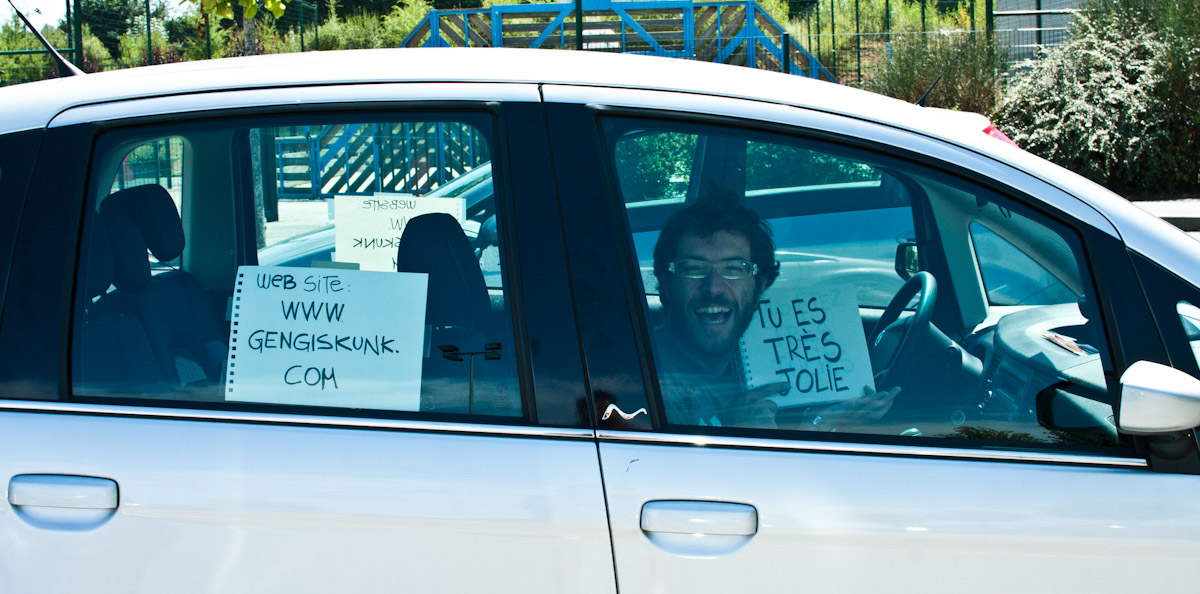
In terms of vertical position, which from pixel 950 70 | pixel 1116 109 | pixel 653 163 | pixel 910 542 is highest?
pixel 950 70

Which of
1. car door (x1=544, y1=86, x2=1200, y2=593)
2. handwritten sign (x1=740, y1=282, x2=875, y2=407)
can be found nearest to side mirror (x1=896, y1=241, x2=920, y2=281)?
car door (x1=544, y1=86, x2=1200, y2=593)

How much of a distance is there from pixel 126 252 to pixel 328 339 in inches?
23.1

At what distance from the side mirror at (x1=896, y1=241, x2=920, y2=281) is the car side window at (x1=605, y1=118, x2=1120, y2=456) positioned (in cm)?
1

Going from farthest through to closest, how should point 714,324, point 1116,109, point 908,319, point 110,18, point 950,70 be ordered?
point 110,18, point 950,70, point 1116,109, point 908,319, point 714,324

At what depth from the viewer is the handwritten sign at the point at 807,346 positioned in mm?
1901

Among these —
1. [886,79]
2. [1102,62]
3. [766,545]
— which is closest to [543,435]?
[766,545]

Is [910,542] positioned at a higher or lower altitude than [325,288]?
lower

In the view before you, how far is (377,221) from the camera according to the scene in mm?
2053

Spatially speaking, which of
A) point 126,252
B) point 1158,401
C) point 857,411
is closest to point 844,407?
point 857,411

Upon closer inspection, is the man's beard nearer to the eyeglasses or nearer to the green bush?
the eyeglasses

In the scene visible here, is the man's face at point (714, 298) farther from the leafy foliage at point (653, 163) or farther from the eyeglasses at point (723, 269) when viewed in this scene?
the leafy foliage at point (653, 163)

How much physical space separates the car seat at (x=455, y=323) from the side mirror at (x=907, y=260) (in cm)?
96

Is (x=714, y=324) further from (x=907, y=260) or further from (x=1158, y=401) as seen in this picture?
(x=1158, y=401)

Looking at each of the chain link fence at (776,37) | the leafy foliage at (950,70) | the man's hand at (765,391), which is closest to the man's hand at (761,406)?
the man's hand at (765,391)
